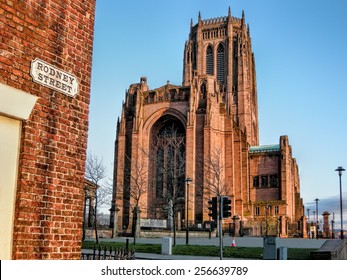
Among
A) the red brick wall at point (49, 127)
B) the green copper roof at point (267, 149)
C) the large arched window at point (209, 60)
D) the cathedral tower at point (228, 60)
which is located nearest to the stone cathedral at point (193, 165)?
the green copper roof at point (267, 149)

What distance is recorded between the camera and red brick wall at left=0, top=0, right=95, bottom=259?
453cm

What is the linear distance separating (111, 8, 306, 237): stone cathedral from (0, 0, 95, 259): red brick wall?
3983 cm

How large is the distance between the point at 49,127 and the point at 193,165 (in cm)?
4556

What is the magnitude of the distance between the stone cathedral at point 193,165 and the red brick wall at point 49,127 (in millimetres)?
39833

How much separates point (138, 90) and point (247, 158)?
16.1m

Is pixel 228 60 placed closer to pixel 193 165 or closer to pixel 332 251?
pixel 193 165

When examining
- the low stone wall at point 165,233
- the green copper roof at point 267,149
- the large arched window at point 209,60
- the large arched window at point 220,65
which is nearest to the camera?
the low stone wall at point 165,233

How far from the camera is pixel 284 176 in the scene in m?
57.6

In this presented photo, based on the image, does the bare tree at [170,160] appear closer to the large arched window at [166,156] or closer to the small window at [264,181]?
the large arched window at [166,156]

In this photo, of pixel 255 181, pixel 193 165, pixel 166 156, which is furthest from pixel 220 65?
pixel 193 165

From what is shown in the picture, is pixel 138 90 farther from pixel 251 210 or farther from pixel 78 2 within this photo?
pixel 78 2

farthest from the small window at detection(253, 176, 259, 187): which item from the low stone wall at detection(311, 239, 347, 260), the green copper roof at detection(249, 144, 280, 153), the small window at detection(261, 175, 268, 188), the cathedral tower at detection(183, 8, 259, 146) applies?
the low stone wall at detection(311, 239, 347, 260)

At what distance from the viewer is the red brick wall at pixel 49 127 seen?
4.53 metres
